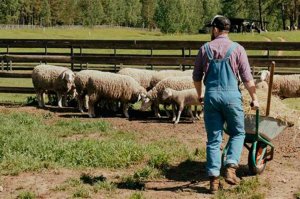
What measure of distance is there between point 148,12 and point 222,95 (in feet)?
437

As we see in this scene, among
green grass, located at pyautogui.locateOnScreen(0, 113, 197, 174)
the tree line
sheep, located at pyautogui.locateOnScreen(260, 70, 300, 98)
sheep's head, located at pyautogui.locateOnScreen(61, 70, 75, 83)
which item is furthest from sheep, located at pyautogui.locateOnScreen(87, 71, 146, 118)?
the tree line

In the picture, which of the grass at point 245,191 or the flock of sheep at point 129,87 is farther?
the flock of sheep at point 129,87

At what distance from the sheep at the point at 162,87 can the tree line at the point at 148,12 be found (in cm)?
6220

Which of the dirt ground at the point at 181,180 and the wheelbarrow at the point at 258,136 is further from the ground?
the wheelbarrow at the point at 258,136

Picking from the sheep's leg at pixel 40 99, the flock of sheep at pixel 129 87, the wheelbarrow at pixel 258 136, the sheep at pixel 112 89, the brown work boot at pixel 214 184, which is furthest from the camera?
the sheep's leg at pixel 40 99

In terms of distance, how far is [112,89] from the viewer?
12.1 metres

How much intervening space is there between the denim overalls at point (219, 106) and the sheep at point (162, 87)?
19.8 feet

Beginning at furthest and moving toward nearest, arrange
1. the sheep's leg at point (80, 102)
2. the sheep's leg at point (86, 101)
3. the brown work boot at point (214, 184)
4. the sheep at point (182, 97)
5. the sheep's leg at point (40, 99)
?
the sheep's leg at point (40, 99) < the sheep's leg at point (86, 101) < the sheep's leg at point (80, 102) < the sheep at point (182, 97) < the brown work boot at point (214, 184)

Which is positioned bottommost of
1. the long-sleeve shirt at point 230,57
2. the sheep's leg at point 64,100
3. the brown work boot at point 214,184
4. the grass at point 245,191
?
the sheep's leg at point 64,100

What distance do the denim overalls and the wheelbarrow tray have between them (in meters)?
0.51

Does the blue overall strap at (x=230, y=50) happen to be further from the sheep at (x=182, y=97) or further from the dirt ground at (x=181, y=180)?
the sheep at (x=182, y=97)

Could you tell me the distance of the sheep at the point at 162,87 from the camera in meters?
11.9

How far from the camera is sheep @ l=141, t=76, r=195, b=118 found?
11891 mm

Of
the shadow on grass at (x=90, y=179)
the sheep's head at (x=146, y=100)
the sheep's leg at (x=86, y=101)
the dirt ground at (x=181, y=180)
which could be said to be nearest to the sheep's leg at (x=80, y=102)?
the sheep's leg at (x=86, y=101)
